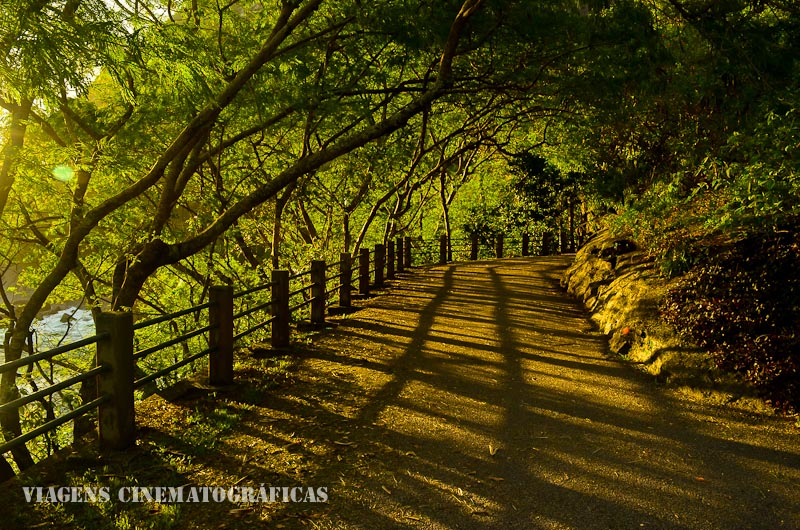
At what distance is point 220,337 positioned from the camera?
7.11m

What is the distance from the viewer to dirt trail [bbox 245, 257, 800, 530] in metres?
4.23

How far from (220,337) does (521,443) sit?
156 inches

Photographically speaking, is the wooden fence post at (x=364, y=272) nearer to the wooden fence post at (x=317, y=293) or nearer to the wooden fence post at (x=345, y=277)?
the wooden fence post at (x=345, y=277)

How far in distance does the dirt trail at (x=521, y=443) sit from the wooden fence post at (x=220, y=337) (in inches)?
33.2

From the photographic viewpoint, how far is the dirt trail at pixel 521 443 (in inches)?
167

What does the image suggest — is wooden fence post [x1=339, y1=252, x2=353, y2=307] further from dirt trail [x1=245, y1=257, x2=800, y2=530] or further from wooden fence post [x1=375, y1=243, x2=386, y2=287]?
wooden fence post [x1=375, y1=243, x2=386, y2=287]

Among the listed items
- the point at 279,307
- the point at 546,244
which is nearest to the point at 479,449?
the point at 279,307

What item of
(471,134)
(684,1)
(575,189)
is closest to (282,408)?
(684,1)

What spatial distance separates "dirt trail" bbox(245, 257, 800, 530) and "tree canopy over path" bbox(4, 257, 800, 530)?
0.06ft

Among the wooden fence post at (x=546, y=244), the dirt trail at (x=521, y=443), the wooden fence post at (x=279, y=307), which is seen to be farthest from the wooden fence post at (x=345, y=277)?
the wooden fence post at (x=546, y=244)

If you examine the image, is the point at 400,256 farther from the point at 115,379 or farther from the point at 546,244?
the point at 115,379

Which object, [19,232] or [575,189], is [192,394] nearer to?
[19,232]

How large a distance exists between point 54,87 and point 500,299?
1163cm

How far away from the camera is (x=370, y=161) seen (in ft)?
57.0
